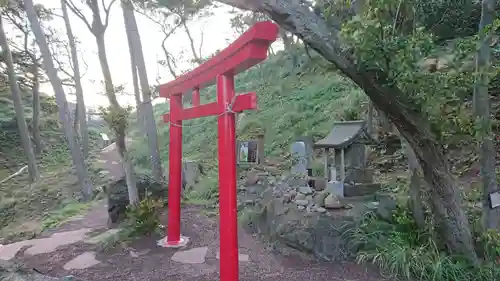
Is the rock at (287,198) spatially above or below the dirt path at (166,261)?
above

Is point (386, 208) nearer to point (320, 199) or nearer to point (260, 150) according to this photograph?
point (320, 199)

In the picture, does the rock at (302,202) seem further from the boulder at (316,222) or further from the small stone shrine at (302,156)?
the small stone shrine at (302,156)

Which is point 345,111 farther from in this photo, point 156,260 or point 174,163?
point 156,260

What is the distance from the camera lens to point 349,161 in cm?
480

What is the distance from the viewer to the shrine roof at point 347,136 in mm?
4707

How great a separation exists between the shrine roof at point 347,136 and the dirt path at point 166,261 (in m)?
1.59

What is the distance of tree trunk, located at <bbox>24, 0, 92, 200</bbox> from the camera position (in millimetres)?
7859

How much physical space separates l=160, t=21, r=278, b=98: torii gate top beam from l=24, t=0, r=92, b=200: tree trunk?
5.77m

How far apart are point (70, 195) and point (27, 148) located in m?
2.02

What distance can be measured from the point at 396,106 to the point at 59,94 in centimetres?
818

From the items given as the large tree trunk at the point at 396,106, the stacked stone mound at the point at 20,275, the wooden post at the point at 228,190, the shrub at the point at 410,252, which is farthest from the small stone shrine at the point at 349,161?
the stacked stone mound at the point at 20,275

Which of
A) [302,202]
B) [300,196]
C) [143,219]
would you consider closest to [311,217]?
[302,202]

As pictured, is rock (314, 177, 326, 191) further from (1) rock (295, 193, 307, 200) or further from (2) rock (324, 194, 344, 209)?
(2) rock (324, 194, 344, 209)

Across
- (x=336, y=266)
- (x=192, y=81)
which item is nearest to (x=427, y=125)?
(x=336, y=266)
